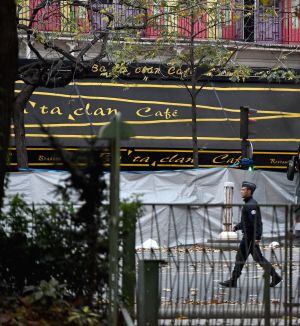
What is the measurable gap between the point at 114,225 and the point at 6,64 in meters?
1.86

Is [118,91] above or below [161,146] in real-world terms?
above

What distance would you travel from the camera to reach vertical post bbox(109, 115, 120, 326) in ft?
22.4

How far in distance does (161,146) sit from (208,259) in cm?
1585

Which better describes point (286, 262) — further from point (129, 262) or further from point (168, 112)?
point (168, 112)

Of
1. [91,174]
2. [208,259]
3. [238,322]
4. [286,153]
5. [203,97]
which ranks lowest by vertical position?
[238,322]

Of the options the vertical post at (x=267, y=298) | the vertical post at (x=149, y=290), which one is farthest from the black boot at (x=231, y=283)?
the vertical post at (x=149, y=290)

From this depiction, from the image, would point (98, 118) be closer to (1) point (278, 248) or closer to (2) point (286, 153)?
(2) point (286, 153)

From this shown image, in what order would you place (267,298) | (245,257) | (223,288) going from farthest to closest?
(245,257) → (223,288) → (267,298)

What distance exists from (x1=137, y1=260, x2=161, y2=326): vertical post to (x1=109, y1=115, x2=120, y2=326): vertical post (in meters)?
0.58

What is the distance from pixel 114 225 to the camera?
6.95 m

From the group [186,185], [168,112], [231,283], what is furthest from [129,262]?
[168,112]

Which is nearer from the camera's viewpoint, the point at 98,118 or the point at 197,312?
the point at 197,312

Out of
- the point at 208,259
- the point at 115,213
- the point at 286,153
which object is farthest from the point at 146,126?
the point at 115,213

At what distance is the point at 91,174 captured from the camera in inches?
288
